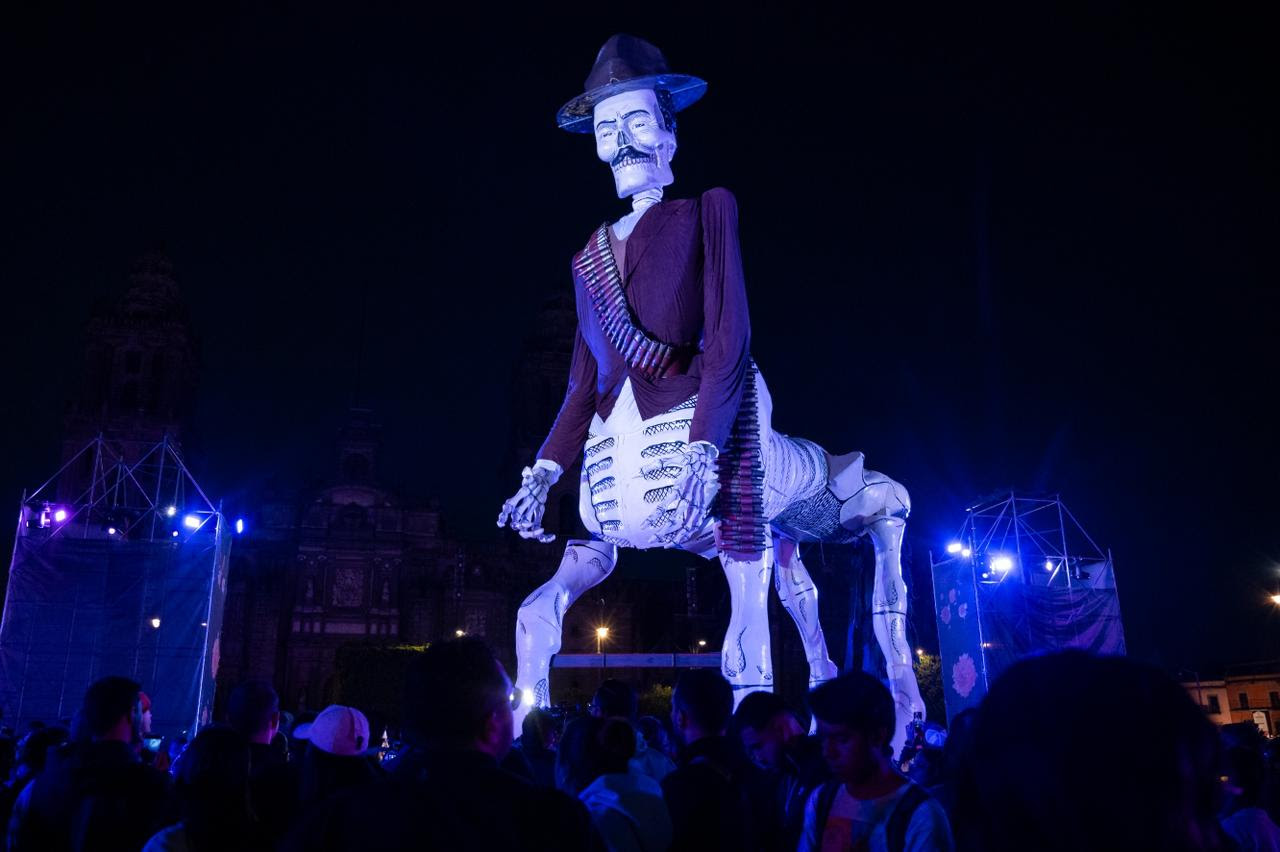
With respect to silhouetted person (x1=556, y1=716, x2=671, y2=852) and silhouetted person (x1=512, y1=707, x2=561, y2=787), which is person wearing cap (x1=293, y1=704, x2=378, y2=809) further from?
silhouetted person (x1=556, y1=716, x2=671, y2=852)

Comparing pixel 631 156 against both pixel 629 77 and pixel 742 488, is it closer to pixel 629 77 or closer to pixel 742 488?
pixel 629 77

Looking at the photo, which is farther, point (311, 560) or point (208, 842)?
point (311, 560)

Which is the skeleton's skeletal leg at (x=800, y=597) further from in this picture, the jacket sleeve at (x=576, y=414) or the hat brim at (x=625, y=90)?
the hat brim at (x=625, y=90)

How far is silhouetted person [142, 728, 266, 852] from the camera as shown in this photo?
8.85 ft

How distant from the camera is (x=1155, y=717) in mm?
1337

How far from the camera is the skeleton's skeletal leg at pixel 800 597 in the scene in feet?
22.7

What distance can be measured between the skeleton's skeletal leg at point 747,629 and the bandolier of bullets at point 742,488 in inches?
3.8

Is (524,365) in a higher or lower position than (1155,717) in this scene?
higher

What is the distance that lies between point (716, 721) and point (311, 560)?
34771 millimetres

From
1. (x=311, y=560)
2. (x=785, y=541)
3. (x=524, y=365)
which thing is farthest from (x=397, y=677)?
(x=785, y=541)

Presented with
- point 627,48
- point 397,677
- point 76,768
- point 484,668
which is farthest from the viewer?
point 397,677

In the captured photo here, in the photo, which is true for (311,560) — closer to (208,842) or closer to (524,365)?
(524,365)

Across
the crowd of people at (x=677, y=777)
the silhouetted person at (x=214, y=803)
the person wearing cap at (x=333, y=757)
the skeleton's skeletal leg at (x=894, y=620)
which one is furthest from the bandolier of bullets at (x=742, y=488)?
the silhouetted person at (x=214, y=803)

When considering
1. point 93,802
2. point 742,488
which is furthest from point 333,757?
point 742,488
